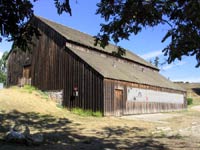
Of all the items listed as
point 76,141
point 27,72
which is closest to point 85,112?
point 27,72

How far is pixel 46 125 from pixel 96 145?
599 centimetres

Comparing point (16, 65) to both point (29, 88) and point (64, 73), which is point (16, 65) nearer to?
point (29, 88)

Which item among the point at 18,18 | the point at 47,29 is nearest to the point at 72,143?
the point at 18,18

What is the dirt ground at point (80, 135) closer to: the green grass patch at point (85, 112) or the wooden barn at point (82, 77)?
the green grass patch at point (85, 112)

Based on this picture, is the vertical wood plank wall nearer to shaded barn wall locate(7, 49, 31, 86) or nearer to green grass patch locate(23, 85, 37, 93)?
green grass patch locate(23, 85, 37, 93)

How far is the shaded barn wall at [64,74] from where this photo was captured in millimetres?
23906

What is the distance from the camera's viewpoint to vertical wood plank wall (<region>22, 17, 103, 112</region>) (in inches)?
941

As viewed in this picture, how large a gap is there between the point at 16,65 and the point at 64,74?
8781mm

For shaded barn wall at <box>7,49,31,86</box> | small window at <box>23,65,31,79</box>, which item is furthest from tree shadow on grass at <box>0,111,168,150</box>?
shaded barn wall at <box>7,49,31,86</box>

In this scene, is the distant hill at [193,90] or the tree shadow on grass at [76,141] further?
the distant hill at [193,90]

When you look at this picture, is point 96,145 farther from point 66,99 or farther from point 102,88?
point 66,99

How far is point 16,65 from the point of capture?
3331 cm

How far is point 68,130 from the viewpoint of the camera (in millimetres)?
15281

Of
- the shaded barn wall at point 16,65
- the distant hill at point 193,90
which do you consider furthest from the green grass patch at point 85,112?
the distant hill at point 193,90
